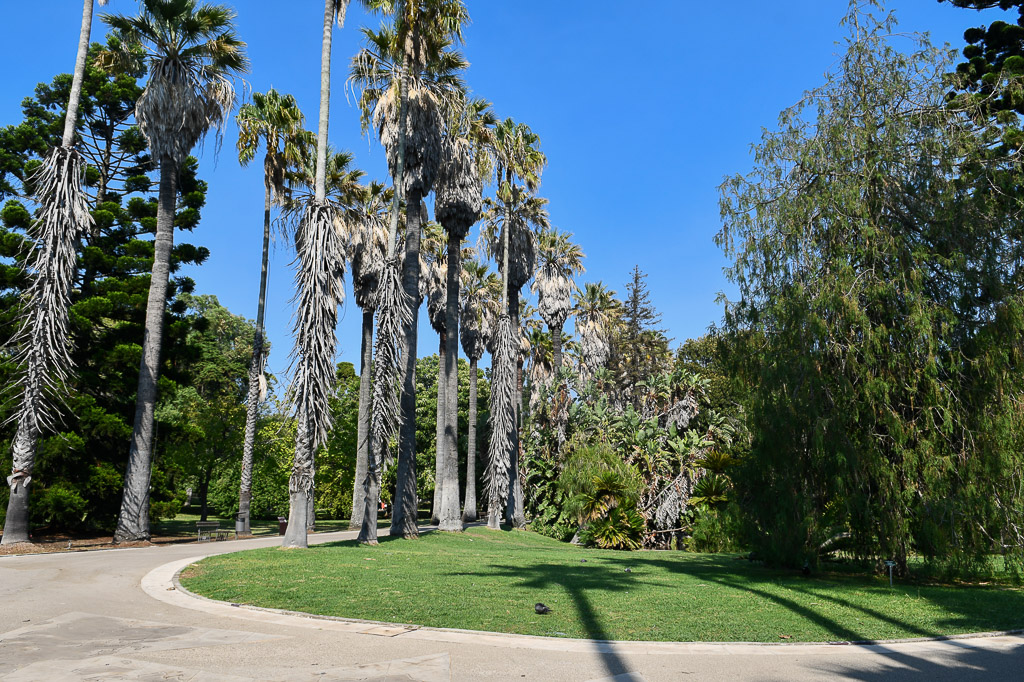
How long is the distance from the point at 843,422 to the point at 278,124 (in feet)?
81.2

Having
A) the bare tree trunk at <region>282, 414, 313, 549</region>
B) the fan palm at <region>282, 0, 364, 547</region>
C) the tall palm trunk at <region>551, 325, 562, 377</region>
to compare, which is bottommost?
the bare tree trunk at <region>282, 414, 313, 549</region>

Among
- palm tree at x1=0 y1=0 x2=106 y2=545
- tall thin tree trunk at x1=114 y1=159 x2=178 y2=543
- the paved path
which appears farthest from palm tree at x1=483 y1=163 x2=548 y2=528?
the paved path

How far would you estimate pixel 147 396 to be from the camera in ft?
66.8

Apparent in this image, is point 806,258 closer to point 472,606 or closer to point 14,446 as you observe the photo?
point 472,606

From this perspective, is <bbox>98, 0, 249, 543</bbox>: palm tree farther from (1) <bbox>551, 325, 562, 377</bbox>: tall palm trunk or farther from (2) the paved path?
(1) <bbox>551, 325, 562, 377</bbox>: tall palm trunk

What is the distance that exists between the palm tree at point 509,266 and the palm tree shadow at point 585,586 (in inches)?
508

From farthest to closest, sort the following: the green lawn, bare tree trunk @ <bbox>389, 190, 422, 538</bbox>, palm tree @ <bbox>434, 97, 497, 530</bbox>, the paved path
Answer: palm tree @ <bbox>434, 97, 497, 530</bbox>
bare tree trunk @ <bbox>389, 190, 422, 538</bbox>
the green lawn
the paved path

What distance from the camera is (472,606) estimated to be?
31.3 ft

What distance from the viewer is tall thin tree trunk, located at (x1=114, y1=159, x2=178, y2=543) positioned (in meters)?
20.0

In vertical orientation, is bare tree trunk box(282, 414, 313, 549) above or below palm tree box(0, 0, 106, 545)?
below

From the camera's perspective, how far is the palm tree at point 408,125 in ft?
70.5

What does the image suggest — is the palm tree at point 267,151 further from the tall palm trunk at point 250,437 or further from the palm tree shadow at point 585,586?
the palm tree shadow at point 585,586

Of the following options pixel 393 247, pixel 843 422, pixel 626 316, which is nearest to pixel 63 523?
pixel 393 247

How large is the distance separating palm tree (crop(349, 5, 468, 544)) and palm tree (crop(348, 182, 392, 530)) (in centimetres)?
614
